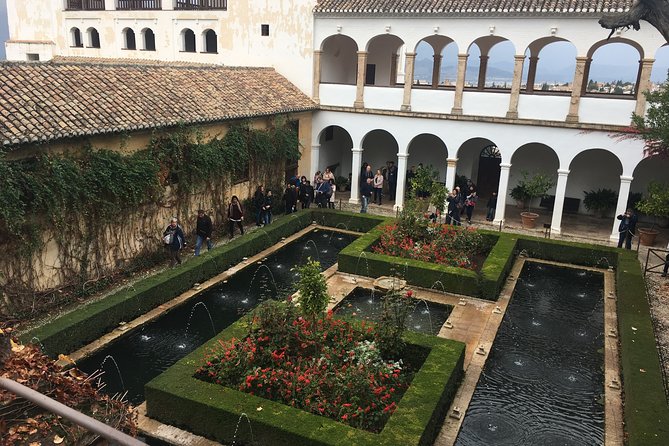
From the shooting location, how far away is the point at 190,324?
41.8ft

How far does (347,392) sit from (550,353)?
204 inches

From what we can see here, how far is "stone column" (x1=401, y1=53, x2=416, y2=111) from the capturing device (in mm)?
22781

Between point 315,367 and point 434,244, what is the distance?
326 inches

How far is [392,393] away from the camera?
958 centimetres

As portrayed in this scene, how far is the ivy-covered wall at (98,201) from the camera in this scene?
39.7ft

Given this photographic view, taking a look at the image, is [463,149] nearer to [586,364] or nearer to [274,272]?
[274,272]

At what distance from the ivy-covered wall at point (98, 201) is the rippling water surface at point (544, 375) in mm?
9758

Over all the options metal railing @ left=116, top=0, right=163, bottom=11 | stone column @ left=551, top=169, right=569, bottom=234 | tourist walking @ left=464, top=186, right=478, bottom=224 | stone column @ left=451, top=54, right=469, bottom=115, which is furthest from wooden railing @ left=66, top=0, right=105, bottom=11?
stone column @ left=551, top=169, right=569, bottom=234

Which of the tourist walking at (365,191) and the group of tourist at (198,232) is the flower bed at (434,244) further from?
the group of tourist at (198,232)

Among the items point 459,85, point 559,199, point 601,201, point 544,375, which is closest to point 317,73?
point 459,85

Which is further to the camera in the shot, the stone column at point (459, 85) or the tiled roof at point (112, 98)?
the stone column at point (459, 85)

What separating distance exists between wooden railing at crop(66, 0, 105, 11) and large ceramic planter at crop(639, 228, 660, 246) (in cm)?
2727

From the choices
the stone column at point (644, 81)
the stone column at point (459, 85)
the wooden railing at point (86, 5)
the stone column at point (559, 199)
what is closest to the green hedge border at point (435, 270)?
the stone column at point (559, 199)

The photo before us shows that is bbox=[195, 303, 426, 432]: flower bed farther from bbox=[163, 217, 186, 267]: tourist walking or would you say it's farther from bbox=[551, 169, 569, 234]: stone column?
bbox=[551, 169, 569, 234]: stone column
